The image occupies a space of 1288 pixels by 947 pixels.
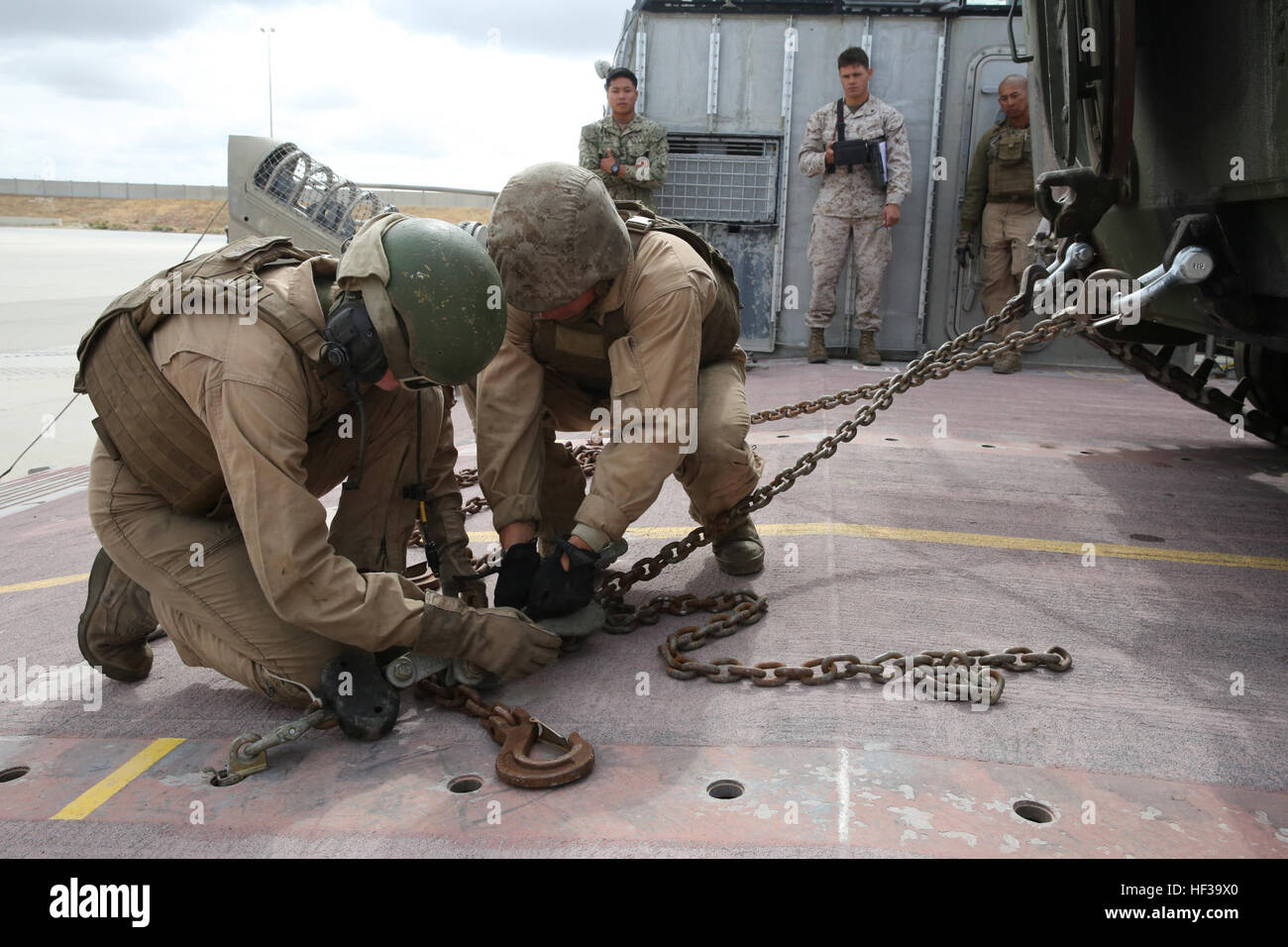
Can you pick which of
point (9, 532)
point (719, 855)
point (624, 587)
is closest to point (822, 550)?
point (624, 587)

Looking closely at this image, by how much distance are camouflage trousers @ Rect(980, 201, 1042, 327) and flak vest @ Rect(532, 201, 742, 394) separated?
15.9 feet

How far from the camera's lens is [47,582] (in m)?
3.83

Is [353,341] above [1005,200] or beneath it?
beneath

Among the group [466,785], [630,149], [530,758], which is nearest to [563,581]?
[530,758]

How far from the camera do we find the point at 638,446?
283 cm

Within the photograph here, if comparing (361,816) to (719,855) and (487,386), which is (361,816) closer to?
(719,855)

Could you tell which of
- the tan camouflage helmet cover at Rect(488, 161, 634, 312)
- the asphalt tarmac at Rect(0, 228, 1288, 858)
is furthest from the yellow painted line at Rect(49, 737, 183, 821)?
the tan camouflage helmet cover at Rect(488, 161, 634, 312)

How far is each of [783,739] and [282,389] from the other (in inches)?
55.2

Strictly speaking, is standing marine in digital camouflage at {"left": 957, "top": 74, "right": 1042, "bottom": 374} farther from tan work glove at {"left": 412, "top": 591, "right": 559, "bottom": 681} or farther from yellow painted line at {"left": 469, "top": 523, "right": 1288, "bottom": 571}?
tan work glove at {"left": 412, "top": 591, "right": 559, "bottom": 681}

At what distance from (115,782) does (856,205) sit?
6807mm

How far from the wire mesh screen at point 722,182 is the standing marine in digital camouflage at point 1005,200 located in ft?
5.24

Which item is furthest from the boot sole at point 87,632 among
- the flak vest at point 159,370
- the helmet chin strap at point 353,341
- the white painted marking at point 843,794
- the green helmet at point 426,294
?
the white painted marking at point 843,794

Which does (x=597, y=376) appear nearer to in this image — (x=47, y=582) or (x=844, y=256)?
(x=47, y=582)

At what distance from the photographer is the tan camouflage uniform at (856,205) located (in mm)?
7676
